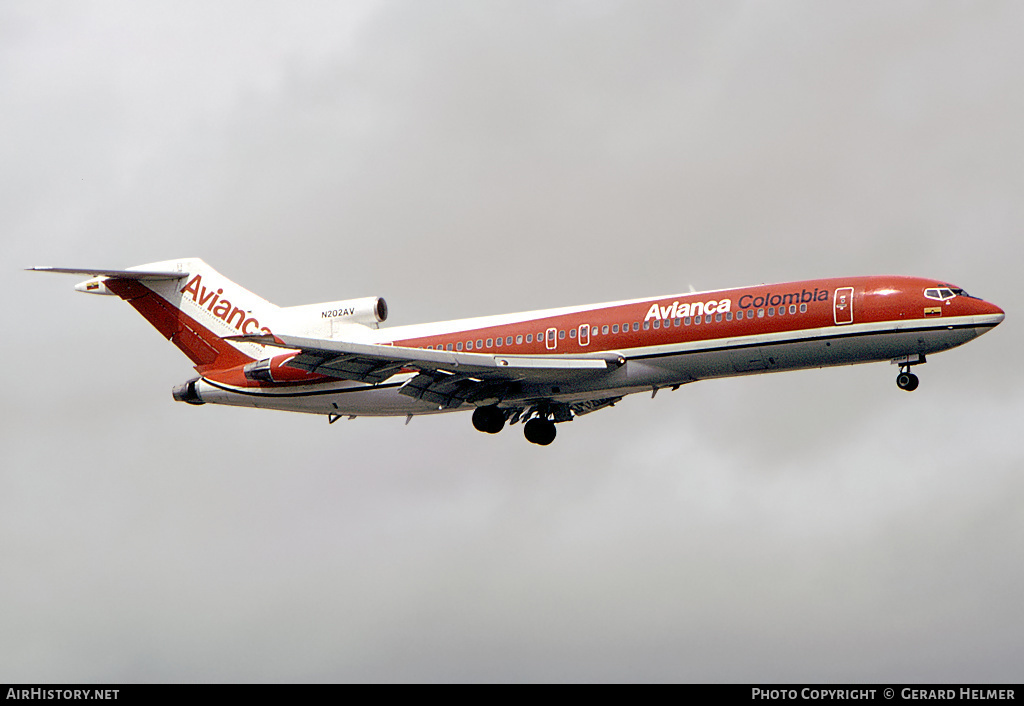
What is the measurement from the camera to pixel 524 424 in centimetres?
4672

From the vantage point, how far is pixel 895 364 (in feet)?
131

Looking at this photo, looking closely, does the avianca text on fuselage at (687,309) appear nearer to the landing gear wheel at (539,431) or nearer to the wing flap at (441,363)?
the wing flap at (441,363)

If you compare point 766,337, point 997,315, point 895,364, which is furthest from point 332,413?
point 997,315

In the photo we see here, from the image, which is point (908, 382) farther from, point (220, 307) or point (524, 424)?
point (220, 307)

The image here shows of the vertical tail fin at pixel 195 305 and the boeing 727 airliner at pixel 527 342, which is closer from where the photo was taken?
the boeing 727 airliner at pixel 527 342

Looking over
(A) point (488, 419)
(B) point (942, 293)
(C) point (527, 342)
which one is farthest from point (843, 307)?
→ (A) point (488, 419)

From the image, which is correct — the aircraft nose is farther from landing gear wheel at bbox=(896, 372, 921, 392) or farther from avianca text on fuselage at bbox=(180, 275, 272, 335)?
avianca text on fuselage at bbox=(180, 275, 272, 335)

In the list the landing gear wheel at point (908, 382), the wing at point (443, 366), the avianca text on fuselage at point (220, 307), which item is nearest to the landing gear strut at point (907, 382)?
the landing gear wheel at point (908, 382)

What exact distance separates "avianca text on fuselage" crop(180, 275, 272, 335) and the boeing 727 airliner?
5cm

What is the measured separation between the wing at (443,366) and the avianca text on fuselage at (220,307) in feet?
24.2

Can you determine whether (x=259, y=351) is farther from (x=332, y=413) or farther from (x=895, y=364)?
(x=895, y=364)

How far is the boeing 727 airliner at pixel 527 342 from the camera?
39.1 m
